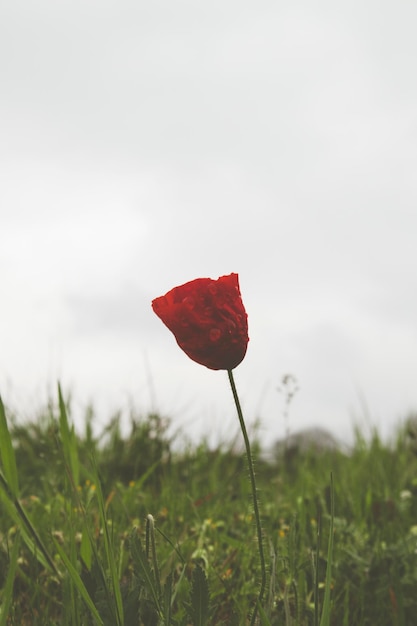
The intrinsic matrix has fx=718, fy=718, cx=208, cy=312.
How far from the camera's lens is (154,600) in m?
1.41

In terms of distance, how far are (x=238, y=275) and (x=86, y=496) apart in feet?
6.07

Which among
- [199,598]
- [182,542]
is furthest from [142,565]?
[182,542]

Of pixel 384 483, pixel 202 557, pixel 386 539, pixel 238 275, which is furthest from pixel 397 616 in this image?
pixel 384 483

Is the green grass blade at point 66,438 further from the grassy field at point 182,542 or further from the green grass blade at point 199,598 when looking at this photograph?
the green grass blade at point 199,598

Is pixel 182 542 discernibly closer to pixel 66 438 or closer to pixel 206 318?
pixel 66 438

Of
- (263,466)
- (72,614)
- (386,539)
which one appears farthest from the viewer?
(263,466)

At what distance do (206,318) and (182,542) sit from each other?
1148mm

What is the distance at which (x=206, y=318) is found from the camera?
127 cm

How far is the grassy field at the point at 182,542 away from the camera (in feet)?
4.70

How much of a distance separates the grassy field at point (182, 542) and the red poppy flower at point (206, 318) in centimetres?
25

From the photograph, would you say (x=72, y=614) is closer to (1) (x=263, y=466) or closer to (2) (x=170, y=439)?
(2) (x=170, y=439)

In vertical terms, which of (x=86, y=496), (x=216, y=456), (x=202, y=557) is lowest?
(x=202, y=557)

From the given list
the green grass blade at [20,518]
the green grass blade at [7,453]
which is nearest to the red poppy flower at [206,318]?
the green grass blade at [7,453]

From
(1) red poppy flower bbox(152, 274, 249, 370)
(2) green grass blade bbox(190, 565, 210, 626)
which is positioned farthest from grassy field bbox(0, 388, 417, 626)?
(1) red poppy flower bbox(152, 274, 249, 370)
